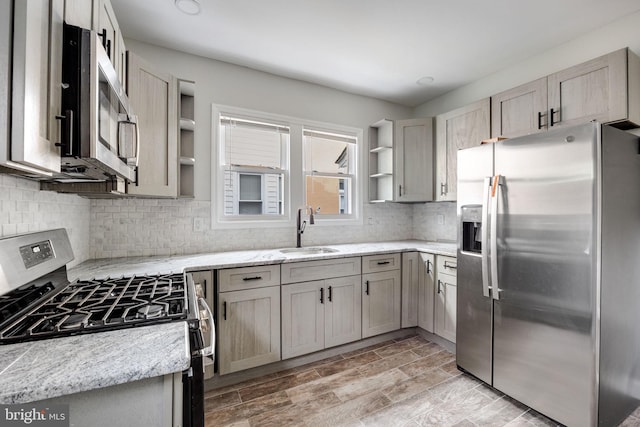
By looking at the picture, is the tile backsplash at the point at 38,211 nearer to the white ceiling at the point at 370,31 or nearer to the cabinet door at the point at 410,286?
the white ceiling at the point at 370,31

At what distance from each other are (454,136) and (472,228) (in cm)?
118

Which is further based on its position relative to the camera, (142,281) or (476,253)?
(476,253)

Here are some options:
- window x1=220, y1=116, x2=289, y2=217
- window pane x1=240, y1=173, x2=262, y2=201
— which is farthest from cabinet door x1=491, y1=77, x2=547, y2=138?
window pane x1=240, y1=173, x2=262, y2=201

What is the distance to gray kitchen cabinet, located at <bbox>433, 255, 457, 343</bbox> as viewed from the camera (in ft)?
8.21

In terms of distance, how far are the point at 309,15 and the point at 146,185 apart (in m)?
1.65

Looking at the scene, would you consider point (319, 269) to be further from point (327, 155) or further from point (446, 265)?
point (327, 155)

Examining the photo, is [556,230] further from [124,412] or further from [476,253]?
[124,412]

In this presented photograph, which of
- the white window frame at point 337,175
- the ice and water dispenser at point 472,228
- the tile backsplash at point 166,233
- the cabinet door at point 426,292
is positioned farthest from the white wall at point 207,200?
the ice and water dispenser at point 472,228

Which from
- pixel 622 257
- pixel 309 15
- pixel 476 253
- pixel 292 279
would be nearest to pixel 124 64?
pixel 309 15

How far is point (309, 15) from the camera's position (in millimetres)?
2027

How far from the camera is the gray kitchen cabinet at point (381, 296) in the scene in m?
2.64

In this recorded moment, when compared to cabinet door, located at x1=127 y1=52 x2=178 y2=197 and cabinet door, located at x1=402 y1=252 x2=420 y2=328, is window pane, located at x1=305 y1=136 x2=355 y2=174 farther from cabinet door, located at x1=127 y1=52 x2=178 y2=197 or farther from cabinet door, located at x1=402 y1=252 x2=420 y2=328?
cabinet door, located at x1=127 y1=52 x2=178 y2=197

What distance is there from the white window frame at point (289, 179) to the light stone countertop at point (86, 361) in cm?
183

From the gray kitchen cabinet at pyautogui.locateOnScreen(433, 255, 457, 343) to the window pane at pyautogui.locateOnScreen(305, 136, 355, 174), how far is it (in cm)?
149
